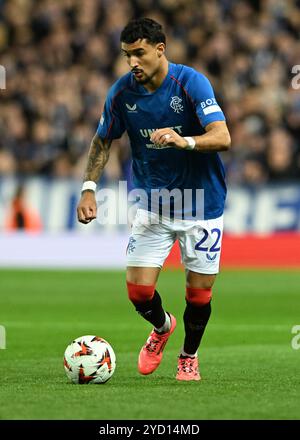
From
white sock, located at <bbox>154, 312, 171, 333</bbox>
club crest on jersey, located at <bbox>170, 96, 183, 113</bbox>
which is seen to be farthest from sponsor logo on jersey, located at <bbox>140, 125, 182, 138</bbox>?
white sock, located at <bbox>154, 312, 171, 333</bbox>

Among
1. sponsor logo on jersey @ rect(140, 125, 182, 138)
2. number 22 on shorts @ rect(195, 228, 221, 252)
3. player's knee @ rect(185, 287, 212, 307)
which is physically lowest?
player's knee @ rect(185, 287, 212, 307)

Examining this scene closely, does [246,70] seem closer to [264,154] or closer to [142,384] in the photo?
[264,154]

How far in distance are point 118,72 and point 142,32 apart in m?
14.0

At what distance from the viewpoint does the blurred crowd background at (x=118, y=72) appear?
19453 mm

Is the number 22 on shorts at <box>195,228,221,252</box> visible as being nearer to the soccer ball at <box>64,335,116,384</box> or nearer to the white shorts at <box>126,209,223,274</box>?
the white shorts at <box>126,209,223,274</box>

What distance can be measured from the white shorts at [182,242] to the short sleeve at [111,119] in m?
0.63

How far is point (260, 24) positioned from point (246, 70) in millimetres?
1344

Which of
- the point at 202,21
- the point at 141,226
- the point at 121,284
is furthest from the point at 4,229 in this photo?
Answer: the point at 141,226

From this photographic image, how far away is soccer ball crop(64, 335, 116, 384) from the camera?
7.28 meters

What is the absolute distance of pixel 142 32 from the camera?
7305 millimetres

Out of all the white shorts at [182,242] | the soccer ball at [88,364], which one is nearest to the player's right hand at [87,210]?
the white shorts at [182,242]

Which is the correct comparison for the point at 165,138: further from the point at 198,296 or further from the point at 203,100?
the point at 198,296

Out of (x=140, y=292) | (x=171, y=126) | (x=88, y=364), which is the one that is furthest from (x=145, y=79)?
(x=88, y=364)

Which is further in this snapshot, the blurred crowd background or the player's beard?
the blurred crowd background
